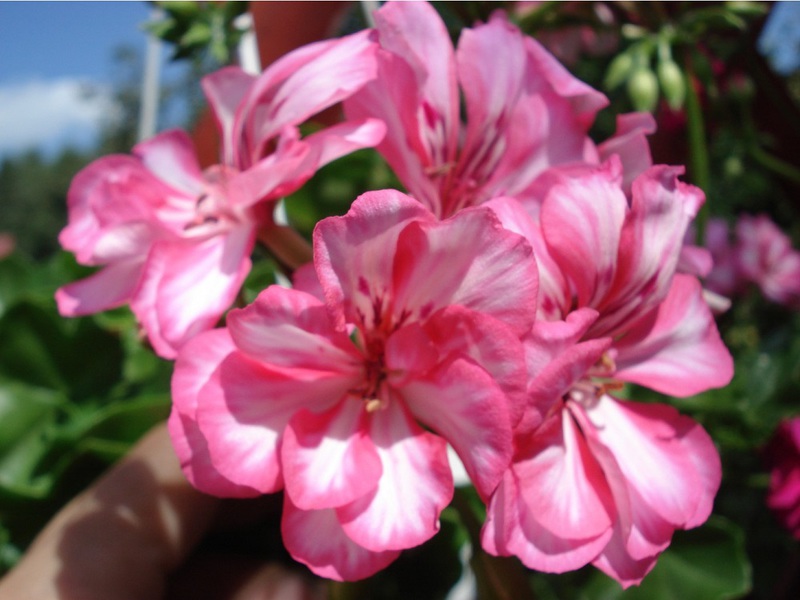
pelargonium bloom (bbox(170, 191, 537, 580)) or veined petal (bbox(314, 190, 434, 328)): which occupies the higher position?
veined petal (bbox(314, 190, 434, 328))

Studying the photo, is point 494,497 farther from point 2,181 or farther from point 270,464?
point 2,181

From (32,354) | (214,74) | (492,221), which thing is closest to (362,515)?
(492,221)

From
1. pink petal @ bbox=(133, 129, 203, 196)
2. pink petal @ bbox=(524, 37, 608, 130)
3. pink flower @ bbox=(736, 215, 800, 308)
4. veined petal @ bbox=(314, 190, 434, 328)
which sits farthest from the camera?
pink flower @ bbox=(736, 215, 800, 308)

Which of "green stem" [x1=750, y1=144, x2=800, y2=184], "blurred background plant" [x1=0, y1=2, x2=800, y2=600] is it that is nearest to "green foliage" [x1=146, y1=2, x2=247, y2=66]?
"blurred background plant" [x1=0, y1=2, x2=800, y2=600]

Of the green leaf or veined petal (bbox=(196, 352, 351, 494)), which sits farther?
the green leaf

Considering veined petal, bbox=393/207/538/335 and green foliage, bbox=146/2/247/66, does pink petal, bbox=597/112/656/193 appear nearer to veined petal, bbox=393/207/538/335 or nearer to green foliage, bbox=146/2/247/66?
veined petal, bbox=393/207/538/335

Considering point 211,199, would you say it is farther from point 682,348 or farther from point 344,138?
point 682,348

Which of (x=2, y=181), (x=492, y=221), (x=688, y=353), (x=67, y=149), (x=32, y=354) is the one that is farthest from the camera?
(x=67, y=149)
